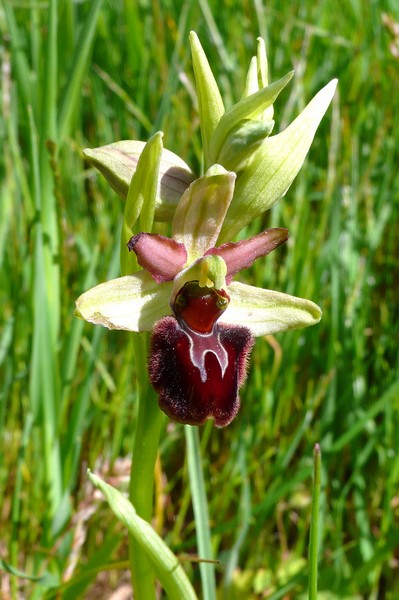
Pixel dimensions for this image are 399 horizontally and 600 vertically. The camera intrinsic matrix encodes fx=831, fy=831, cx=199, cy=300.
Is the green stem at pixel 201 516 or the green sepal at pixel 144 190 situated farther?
the green stem at pixel 201 516

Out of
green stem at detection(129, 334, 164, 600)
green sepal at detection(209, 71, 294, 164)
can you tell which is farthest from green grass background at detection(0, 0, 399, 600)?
green sepal at detection(209, 71, 294, 164)

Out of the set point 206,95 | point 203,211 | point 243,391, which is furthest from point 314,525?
point 243,391

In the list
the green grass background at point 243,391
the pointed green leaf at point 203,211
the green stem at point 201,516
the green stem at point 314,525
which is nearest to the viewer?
the green stem at point 314,525

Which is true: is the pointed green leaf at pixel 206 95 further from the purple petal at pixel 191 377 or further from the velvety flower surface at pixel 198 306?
the purple petal at pixel 191 377

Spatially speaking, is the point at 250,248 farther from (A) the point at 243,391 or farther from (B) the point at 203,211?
(A) the point at 243,391

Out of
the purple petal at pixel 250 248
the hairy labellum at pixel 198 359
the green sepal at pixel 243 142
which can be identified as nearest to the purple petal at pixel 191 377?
the hairy labellum at pixel 198 359

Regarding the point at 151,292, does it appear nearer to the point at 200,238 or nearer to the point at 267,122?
the point at 200,238

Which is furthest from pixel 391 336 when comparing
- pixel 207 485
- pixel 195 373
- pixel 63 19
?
pixel 63 19
